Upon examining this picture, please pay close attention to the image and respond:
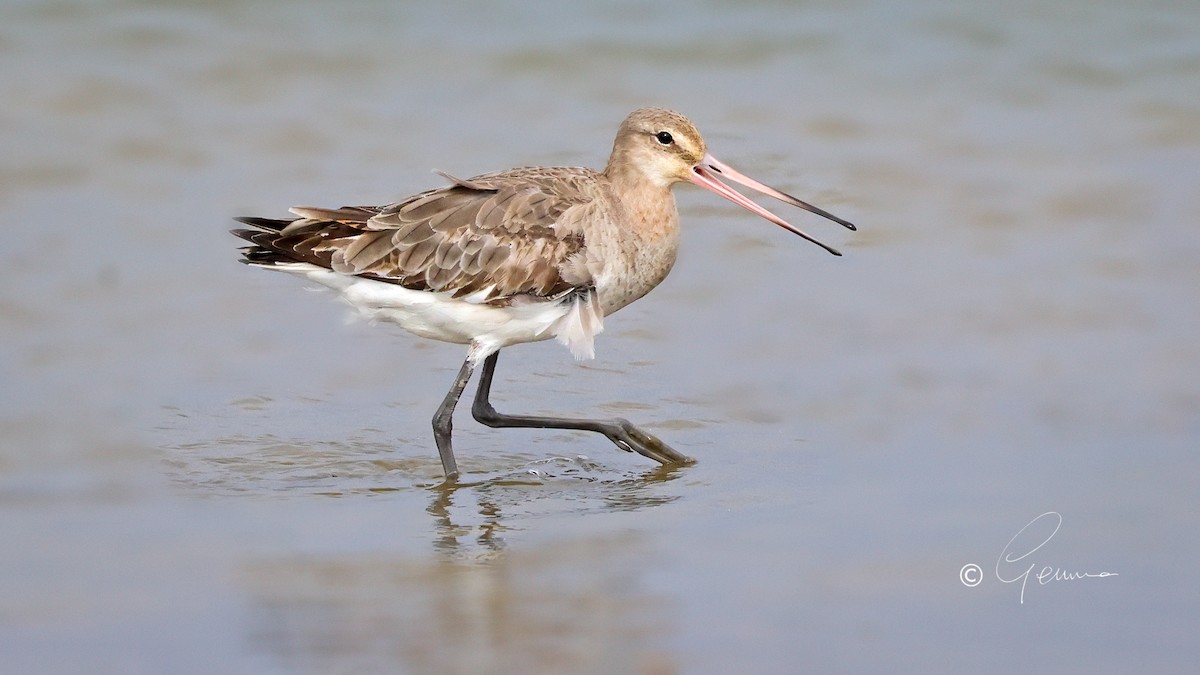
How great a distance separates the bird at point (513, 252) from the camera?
6855mm

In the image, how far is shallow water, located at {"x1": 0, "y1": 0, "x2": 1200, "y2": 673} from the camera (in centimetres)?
516

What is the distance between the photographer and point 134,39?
40.0 feet

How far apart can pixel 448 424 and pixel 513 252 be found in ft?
2.35

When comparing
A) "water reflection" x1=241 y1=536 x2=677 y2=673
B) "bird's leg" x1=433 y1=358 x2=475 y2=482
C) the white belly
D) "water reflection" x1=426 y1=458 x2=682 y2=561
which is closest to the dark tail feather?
the white belly

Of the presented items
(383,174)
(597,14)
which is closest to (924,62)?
(597,14)

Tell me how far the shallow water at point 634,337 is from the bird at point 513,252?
0.49 metres

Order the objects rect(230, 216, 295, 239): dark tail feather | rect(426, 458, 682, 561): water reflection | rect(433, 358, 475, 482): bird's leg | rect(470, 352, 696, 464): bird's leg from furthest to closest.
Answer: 1. rect(230, 216, 295, 239): dark tail feather
2. rect(470, 352, 696, 464): bird's leg
3. rect(433, 358, 475, 482): bird's leg
4. rect(426, 458, 682, 561): water reflection

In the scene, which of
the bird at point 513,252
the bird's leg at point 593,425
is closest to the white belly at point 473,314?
the bird at point 513,252

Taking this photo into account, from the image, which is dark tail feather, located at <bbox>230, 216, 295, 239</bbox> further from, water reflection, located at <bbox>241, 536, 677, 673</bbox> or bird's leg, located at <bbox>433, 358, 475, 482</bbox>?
water reflection, located at <bbox>241, 536, 677, 673</bbox>

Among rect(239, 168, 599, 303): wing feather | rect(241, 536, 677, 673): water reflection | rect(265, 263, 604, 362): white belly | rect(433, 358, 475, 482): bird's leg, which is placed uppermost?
rect(239, 168, 599, 303): wing feather

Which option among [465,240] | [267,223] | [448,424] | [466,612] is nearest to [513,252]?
[465,240]

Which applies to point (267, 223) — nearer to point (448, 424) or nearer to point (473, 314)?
point (473, 314)

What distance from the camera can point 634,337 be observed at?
8.22 m

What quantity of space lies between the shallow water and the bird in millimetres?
488
